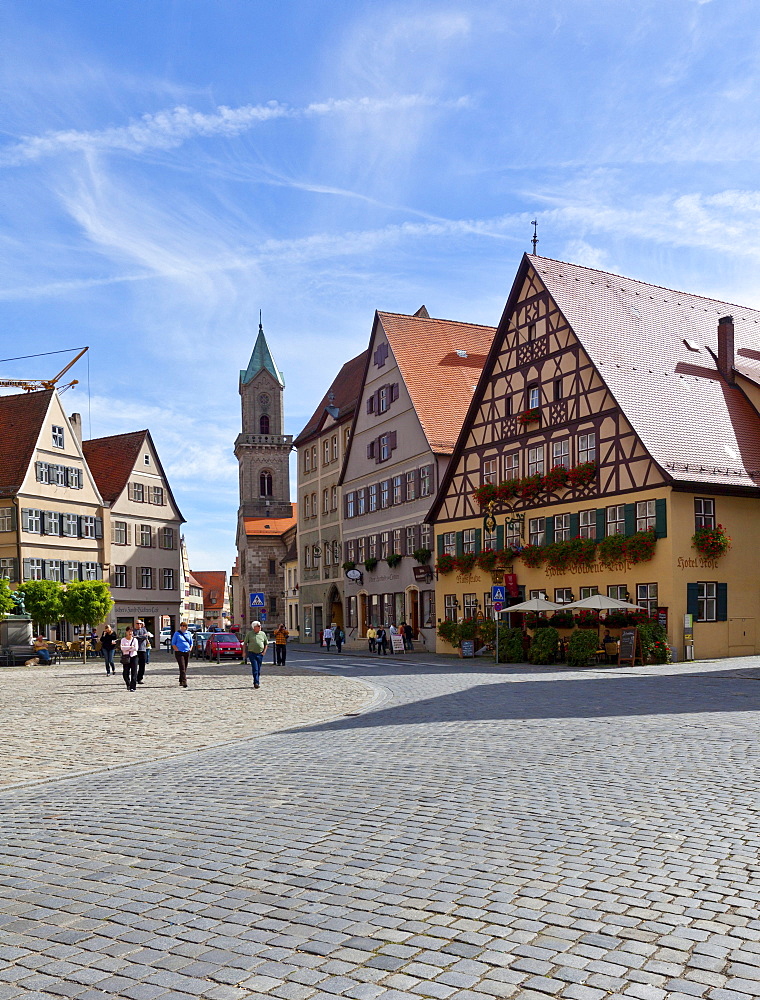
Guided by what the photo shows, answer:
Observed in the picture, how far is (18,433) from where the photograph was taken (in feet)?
176

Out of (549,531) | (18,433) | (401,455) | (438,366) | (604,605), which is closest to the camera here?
(604,605)

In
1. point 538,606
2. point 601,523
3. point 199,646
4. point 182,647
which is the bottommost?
point 199,646

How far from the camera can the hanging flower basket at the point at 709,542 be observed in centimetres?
2995

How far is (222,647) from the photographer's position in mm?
45094

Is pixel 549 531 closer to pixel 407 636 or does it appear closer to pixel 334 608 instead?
pixel 407 636

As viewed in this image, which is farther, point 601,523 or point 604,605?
point 601,523

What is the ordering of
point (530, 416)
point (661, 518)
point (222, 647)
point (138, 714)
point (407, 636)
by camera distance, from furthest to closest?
point (222, 647) < point (407, 636) < point (530, 416) < point (661, 518) < point (138, 714)

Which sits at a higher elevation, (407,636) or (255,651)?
(255,651)

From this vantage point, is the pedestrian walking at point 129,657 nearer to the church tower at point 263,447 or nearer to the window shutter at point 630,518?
the window shutter at point 630,518

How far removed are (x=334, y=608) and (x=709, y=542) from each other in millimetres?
31835

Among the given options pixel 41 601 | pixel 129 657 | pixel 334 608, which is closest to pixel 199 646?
pixel 41 601

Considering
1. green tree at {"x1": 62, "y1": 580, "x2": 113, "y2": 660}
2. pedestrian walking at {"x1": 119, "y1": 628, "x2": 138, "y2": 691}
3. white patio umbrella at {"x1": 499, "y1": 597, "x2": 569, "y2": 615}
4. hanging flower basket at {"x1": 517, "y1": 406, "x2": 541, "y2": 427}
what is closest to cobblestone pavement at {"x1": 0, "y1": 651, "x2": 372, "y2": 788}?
pedestrian walking at {"x1": 119, "y1": 628, "x2": 138, "y2": 691}

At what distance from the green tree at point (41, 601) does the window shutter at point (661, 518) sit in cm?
2544

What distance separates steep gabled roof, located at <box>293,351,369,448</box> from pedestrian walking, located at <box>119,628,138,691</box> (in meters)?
33.5
